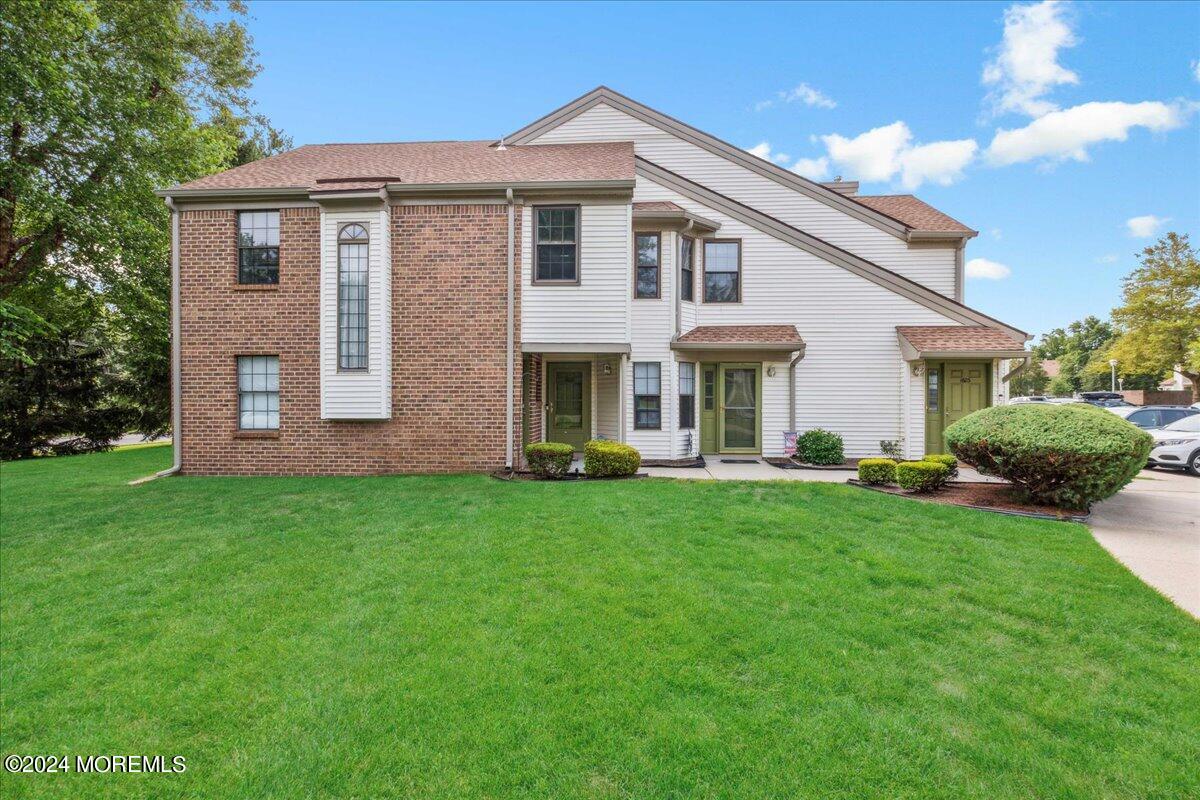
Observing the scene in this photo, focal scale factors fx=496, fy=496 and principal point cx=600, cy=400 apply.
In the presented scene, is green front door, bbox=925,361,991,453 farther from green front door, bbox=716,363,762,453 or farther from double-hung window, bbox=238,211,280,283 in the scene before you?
double-hung window, bbox=238,211,280,283

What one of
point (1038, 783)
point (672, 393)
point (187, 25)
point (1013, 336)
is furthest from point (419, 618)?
point (187, 25)

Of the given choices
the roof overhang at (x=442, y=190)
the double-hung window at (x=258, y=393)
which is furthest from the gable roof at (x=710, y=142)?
the double-hung window at (x=258, y=393)

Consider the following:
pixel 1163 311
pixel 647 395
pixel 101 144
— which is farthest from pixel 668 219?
pixel 1163 311

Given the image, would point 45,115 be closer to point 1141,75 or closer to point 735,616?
point 735,616

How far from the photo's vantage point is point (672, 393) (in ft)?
37.9

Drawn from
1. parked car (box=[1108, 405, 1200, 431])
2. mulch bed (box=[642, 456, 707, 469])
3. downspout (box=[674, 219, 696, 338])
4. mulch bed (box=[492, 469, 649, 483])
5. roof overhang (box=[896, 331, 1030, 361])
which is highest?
downspout (box=[674, 219, 696, 338])

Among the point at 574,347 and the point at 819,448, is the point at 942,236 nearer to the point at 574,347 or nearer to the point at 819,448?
the point at 819,448

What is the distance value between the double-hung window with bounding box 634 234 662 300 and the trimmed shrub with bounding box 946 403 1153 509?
266 inches

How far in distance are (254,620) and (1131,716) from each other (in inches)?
236

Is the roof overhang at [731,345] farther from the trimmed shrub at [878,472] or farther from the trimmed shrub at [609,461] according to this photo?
the trimmed shrub at [878,472]

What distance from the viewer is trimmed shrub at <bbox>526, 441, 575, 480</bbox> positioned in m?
9.48

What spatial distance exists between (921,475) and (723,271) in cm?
666

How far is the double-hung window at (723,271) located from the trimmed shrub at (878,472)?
5.39 m

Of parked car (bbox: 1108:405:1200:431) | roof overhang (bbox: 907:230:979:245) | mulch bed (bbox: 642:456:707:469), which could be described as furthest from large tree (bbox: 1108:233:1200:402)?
mulch bed (bbox: 642:456:707:469)
